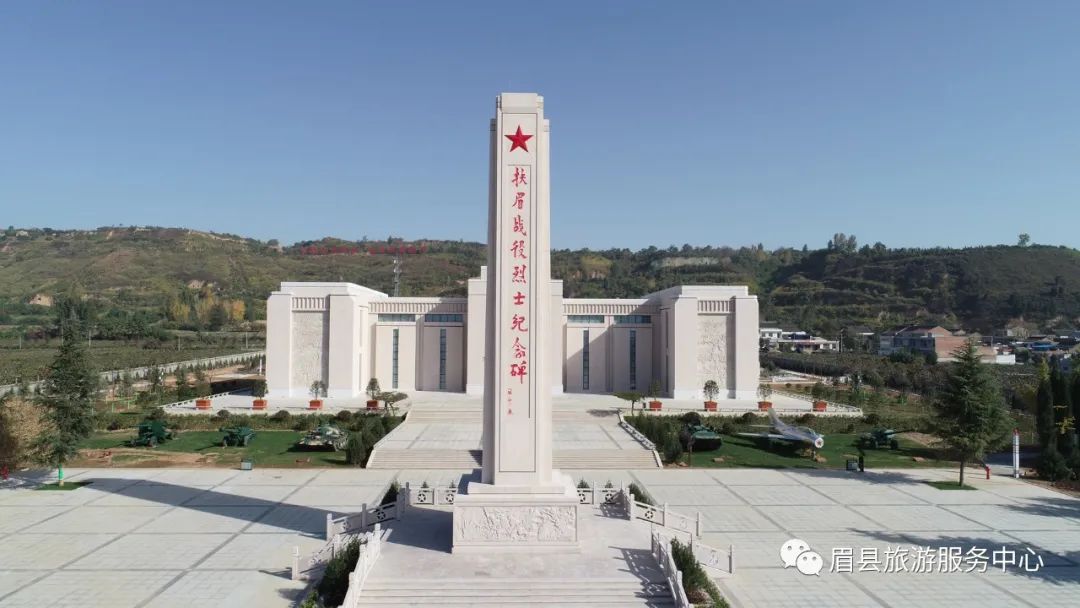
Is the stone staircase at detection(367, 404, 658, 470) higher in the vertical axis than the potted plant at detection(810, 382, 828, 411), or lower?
lower

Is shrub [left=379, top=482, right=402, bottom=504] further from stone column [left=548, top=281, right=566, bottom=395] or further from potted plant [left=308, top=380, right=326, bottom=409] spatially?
stone column [left=548, top=281, right=566, bottom=395]

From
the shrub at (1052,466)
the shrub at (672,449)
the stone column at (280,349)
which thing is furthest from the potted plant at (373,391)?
the shrub at (1052,466)

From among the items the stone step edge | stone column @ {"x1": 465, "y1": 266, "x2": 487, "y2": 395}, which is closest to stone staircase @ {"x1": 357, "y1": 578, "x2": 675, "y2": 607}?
the stone step edge

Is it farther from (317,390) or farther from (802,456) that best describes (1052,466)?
(317,390)

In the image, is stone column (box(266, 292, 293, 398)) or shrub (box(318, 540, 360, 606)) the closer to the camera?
shrub (box(318, 540, 360, 606))

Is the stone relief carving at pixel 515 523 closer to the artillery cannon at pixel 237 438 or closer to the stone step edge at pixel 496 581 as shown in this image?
the stone step edge at pixel 496 581
